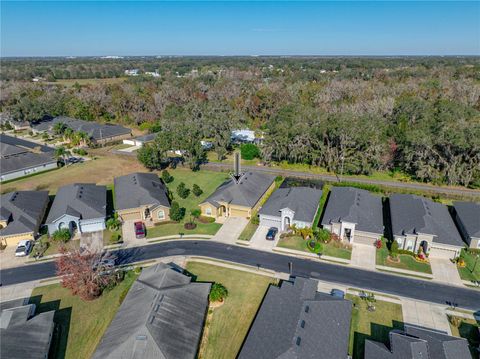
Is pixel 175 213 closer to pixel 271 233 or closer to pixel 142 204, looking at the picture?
pixel 142 204

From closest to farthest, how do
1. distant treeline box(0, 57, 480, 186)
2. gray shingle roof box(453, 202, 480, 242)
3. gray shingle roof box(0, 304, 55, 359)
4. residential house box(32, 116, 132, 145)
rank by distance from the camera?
gray shingle roof box(0, 304, 55, 359) < gray shingle roof box(453, 202, 480, 242) < distant treeline box(0, 57, 480, 186) < residential house box(32, 116, 132, 145)

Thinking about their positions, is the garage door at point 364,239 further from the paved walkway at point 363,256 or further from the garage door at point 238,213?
the garage door at point 238,213

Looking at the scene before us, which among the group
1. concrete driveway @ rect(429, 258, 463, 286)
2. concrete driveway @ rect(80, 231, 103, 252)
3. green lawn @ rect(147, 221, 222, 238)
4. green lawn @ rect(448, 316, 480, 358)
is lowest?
green lawn @ rect(147, 221, 222, 238)

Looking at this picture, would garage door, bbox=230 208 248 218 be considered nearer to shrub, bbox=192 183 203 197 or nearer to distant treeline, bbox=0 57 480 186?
shrub, bbox=192 183 203 197

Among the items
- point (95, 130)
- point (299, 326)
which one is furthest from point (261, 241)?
point (95, 130)

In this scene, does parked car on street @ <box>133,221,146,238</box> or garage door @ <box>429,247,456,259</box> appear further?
parked car on street @ <box>133,221,146,238</box>

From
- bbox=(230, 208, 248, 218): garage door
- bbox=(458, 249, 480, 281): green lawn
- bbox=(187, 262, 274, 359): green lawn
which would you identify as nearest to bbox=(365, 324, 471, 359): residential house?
bbox=(187, 262, 274, 359): green lawn

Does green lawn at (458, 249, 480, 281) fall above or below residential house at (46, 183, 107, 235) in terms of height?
below

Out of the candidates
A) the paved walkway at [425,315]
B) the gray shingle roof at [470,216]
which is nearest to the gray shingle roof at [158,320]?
the paved walkway at [425,315]
